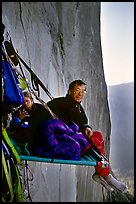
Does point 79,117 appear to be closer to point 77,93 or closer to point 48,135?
point 77,93

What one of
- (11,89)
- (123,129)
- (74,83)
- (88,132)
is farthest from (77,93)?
(11,89)

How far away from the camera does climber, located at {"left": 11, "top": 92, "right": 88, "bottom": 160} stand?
1933 millimetres

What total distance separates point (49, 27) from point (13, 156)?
94cm

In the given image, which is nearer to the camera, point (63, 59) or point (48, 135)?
point (48, 135)

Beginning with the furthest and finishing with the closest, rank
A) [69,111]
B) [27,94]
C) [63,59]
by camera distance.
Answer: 1. [63,59]
2. [69,111]
3. [27,94]

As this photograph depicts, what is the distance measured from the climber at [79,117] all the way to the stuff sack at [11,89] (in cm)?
33

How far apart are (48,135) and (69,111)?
25 centimetres

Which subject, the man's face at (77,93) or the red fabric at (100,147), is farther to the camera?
the man's face at (77,93)

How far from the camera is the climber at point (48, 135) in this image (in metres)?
1.93

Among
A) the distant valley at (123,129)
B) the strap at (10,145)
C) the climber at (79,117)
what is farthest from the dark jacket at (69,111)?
the strap at (10,145)

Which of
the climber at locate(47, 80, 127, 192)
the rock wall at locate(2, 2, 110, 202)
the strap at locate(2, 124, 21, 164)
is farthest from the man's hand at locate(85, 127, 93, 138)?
the strap at locate(2, 124, 21, 164)

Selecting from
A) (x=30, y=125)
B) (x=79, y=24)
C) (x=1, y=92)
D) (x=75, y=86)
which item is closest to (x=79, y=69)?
(x=75, y=86)

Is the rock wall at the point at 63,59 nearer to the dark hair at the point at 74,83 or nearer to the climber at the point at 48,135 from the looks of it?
the dark hair at the point at 74,83

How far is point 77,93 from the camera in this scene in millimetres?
2246
